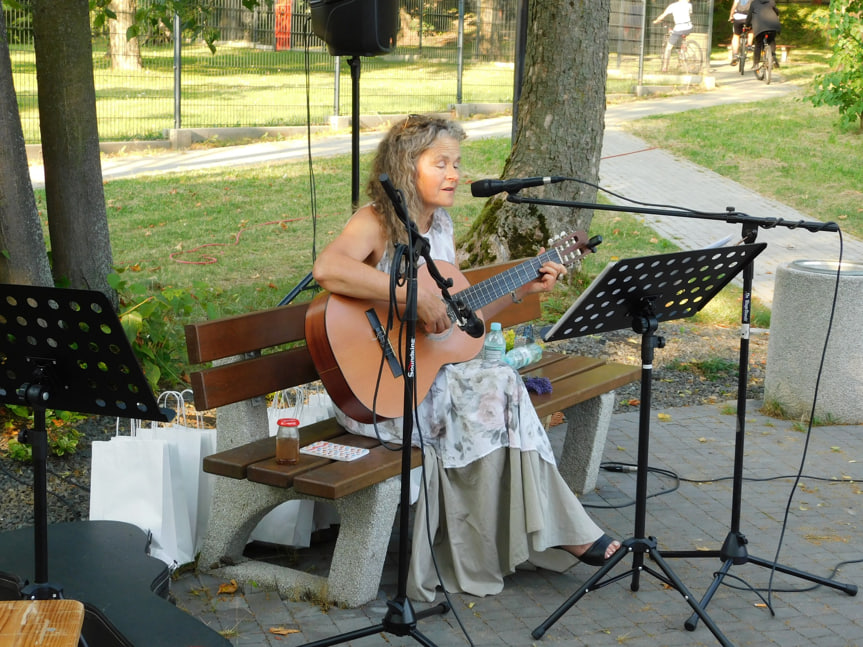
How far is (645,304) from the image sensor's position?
3.71 m

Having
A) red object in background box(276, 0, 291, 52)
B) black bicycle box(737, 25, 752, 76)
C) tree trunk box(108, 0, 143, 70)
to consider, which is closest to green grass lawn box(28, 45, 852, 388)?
tree trunk box(108, 0, 143, 70)

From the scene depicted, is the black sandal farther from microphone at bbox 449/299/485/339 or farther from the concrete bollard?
the concrete bollard

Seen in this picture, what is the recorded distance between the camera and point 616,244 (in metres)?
10.5

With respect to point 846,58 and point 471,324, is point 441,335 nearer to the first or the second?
point 471,324

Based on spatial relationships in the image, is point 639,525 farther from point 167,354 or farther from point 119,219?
point 119,219

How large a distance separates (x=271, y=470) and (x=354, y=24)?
3.34 metres

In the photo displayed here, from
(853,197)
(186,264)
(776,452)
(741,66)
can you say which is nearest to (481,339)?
(776,452)

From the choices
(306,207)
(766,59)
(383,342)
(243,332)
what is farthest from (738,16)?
(243,332)

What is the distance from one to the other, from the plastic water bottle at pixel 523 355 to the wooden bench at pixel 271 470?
43 cm

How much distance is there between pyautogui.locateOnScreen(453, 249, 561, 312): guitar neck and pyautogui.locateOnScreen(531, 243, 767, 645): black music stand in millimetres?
560

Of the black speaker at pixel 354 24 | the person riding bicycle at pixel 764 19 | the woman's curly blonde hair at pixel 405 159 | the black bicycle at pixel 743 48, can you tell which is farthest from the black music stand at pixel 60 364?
the black bicycle at pixel 743 48

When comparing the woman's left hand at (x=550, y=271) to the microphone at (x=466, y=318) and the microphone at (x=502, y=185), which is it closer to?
the microphone at (x=466, y=318)

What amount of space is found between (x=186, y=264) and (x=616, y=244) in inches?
167

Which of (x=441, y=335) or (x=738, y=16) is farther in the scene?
(x=738, y=16)
